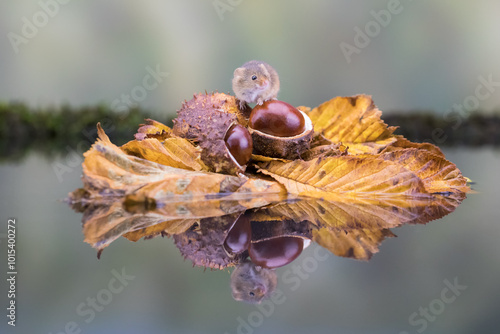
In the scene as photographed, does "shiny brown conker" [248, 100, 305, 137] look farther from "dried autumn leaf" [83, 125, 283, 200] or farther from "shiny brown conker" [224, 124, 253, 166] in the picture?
"dried autumn leaf" [83, 125, 283, 200]

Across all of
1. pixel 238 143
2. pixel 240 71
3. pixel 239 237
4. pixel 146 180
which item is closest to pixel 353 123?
pixel 240 71

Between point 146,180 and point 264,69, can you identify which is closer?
point 146,180

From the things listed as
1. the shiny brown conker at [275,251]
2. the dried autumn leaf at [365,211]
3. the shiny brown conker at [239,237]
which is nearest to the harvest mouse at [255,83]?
the dried autumn leaf at [365,211]

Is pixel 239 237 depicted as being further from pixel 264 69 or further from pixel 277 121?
pixel 264 69

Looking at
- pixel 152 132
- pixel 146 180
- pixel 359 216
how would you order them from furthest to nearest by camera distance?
pixel 152 132
pixel 146 180
pixel 359 216

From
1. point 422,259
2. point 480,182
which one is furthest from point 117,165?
point 480,182

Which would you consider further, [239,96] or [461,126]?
[461,126]

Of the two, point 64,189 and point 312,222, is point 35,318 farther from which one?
point 64,189
